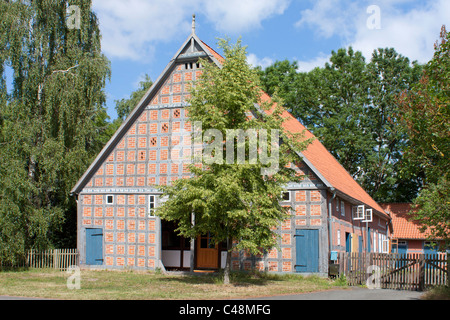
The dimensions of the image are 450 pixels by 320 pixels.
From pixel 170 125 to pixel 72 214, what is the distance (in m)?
9.38

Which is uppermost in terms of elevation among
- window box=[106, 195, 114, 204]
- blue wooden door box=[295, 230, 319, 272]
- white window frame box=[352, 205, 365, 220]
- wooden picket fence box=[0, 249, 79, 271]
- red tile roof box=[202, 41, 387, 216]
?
red tile roof box=[202, 41, 387, 216]

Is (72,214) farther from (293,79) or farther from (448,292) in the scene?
(293,79)

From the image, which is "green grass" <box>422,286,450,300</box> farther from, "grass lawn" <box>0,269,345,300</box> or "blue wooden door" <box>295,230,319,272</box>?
"blue wooden door" <box>295,230,319,272</box>

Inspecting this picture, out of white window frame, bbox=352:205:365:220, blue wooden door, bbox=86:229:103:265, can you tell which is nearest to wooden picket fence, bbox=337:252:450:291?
white window frame, bbox=352:205:365:220

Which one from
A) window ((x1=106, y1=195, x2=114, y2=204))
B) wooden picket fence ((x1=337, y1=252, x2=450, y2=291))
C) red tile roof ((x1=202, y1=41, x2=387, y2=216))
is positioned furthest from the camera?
window ((x1=106, y1=195, x2=114, y2=204))

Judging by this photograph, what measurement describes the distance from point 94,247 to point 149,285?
711 cm

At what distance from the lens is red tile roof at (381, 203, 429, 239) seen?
39.6 m

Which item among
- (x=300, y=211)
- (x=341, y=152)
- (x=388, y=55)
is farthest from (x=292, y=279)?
(x=388, y=55)

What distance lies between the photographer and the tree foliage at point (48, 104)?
24328 millimetres

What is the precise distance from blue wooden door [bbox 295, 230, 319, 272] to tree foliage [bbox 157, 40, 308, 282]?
333 centimetres

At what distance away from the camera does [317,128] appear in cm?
4006

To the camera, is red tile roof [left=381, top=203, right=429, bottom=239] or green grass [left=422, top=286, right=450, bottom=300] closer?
green grass [left=422, top=286, right=450, bottom=300]

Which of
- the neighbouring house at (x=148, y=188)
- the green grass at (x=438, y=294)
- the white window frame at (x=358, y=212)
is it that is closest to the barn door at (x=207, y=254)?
the neighbouring house at (x=148, y=188)

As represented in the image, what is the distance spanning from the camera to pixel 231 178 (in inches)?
612
